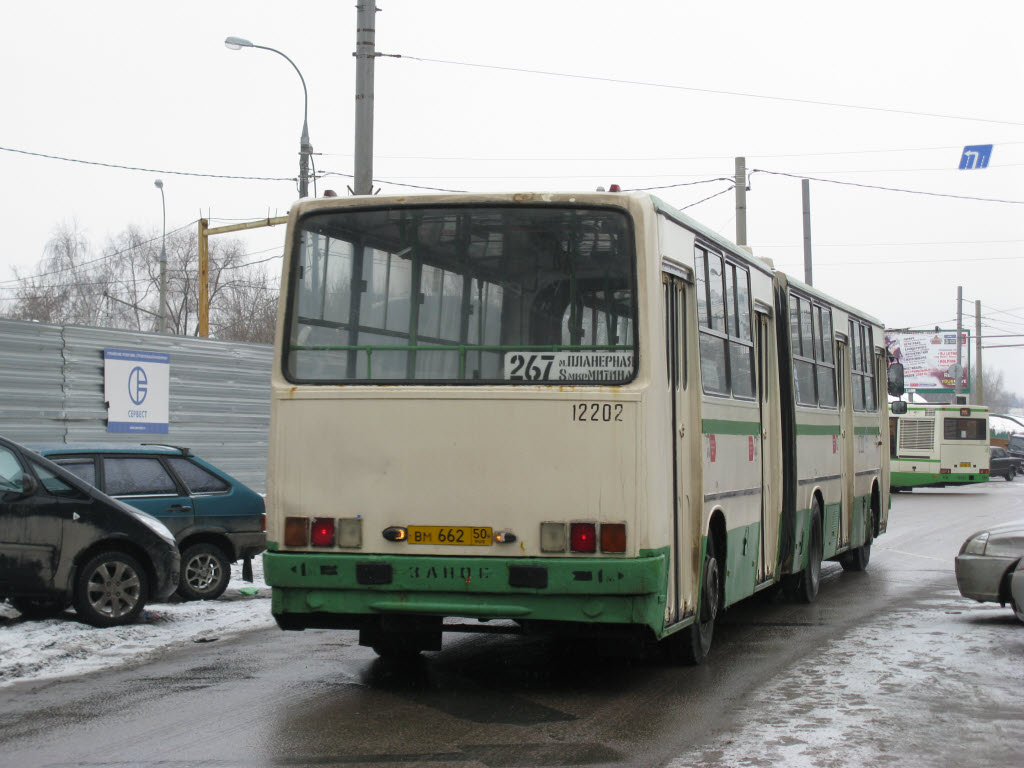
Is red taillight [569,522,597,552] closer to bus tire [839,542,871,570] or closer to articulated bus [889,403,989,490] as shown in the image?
bus tire [839,542,871,570]

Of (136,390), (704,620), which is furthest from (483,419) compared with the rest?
(136,390)

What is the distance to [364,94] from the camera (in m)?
17.0

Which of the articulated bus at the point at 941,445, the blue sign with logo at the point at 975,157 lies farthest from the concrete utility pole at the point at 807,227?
the blue sign with logo at the point at 975,157

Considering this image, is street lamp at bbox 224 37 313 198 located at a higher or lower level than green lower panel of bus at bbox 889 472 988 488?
higher

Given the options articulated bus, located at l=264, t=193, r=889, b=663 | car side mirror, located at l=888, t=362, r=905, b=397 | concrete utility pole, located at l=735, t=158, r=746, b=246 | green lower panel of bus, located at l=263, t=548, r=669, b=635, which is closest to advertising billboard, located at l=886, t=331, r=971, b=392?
concrete utility pole, located at l=735, t=158, r=746, b=246

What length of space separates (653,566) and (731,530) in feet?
7.76

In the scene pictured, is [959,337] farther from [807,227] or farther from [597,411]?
[597,411]

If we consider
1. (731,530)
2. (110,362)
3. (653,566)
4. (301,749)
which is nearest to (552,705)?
(653,566)

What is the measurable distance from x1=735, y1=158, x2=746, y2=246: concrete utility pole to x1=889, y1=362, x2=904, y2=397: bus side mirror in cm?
1495

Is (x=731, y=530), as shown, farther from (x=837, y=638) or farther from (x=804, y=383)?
(x=804, y=383)

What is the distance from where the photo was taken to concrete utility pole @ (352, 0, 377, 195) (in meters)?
16.8

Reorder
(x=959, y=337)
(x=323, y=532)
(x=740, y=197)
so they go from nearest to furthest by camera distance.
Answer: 1. (x=323, y=532)
2. (x=740, y=197)
3. (x=959, y=337)

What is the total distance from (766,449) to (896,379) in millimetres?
7475

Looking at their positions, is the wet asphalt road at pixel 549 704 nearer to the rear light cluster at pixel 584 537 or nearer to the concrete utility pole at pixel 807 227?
the rear light cluster at pixel 584 537
